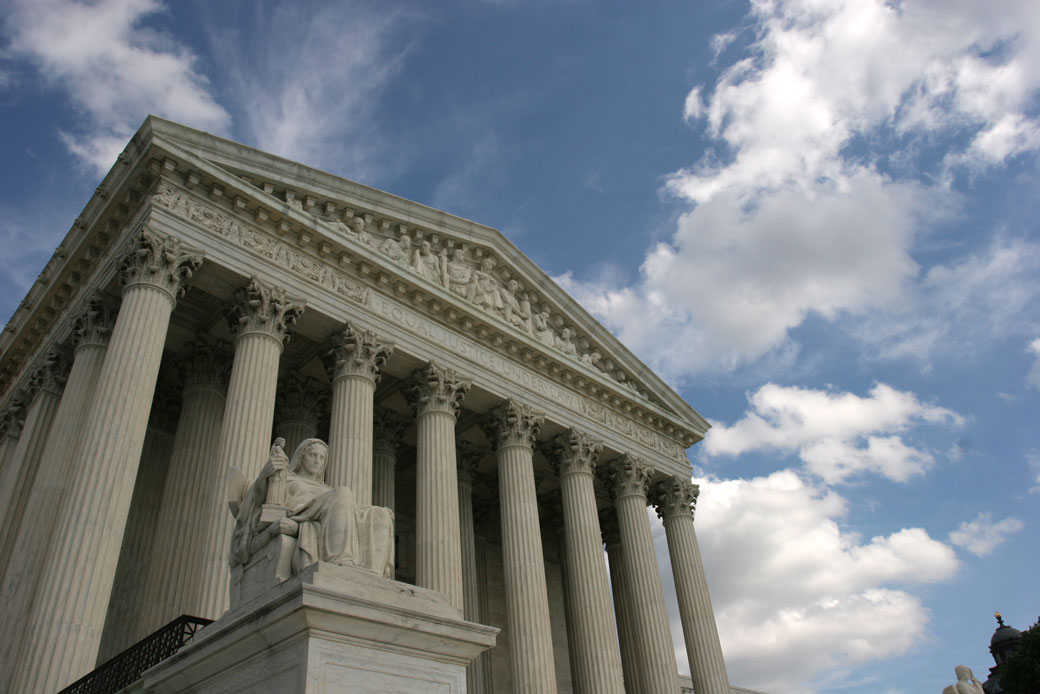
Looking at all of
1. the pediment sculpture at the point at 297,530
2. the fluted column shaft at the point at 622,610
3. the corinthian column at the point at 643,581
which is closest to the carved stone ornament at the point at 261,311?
the pediment sculpture at the point at 297,530

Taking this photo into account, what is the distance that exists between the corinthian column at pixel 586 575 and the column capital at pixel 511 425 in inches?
73.0

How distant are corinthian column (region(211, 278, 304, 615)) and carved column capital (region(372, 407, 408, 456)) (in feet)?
17.6

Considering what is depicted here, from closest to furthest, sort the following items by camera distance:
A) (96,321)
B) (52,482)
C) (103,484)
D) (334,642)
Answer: (334,642) → (103,484) → (52,482) → (96,321)

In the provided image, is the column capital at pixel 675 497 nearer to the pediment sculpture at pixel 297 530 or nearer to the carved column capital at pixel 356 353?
the carved column capital at pixel 356 353

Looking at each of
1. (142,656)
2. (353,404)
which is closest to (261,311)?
(353,404)

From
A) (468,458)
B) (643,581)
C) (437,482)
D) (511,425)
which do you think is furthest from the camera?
(468,458)

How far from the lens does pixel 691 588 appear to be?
2733cm

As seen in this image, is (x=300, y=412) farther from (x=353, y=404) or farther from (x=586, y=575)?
(x=586, y=575)

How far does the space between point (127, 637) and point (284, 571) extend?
46.7ft

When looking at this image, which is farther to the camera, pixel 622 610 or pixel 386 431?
pixel 622 610

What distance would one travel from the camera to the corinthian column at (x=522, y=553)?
65.6 ft

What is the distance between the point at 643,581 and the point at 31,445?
17672 millimetres

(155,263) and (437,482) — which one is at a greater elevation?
(155,263)

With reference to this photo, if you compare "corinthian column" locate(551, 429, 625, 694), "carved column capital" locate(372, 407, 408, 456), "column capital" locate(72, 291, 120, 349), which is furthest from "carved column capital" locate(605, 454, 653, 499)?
"column capital" locate(72, 291, 120, 349)
